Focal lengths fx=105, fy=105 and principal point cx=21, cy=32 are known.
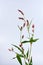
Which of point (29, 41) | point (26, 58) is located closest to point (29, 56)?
point (26, 58)

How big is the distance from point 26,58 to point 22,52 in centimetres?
8

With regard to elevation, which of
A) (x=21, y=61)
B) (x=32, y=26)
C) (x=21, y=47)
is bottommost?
(x=21, y=61)

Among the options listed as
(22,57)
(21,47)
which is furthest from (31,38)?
(22,57)

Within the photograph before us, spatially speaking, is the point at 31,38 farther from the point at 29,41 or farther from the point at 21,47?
the point at 21,47

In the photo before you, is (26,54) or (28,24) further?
(26,54)

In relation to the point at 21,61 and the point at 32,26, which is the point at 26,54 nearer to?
the point at 21,61

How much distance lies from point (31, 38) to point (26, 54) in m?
0.20

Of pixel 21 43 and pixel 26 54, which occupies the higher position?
pixel 21 43

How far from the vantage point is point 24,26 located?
3.64 ft

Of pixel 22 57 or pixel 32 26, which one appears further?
pixel 22 57

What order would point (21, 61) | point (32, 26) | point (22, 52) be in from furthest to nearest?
point (21, 61) → point (22, 52) → point (32, 26)

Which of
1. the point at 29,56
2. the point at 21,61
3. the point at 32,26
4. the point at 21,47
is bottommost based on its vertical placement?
the point at 21,61

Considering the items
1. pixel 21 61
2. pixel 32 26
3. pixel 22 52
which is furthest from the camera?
pixel 21 61

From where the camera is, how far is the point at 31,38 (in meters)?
1.20
